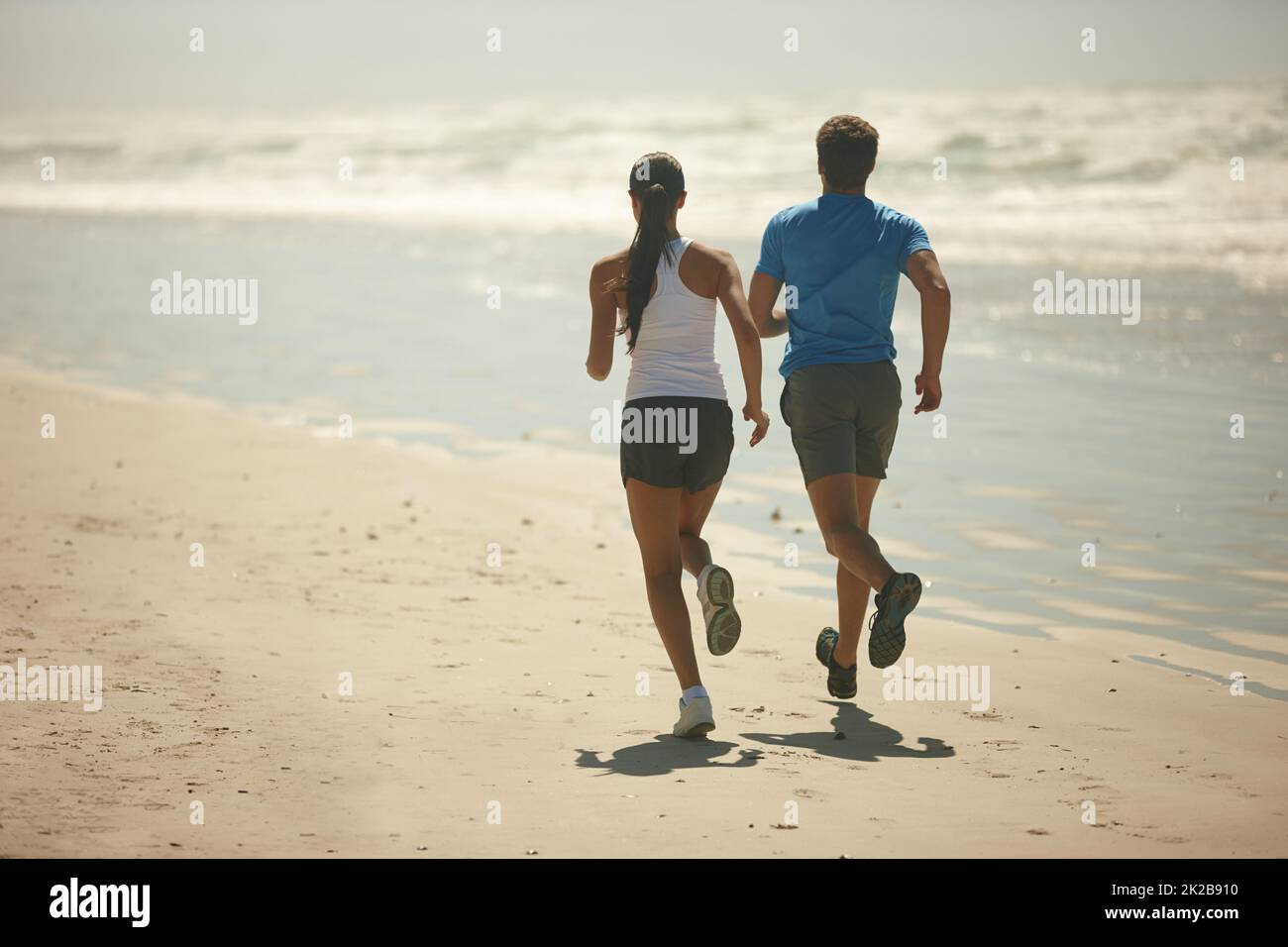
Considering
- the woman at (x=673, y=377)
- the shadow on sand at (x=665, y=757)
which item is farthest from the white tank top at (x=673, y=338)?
the shadow on sand at (x=665, y=757)

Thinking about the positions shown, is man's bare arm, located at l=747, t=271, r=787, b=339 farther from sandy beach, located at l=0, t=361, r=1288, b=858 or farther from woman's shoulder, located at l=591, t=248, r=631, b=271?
sandy beach, located at l=0, t=361, r=1288, b=858

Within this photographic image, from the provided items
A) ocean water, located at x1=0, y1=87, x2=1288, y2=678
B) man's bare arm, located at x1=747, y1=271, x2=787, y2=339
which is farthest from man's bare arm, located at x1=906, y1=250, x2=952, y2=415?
ocean water, located at x1=0, y1=87, x2=1288, y2=678

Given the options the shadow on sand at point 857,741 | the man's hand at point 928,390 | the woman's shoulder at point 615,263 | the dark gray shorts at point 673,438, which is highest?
the woman's shoulder at point 615,263

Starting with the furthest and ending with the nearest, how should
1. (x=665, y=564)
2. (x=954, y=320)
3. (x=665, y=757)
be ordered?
(x=954, y=320) < (x=665, y=564) < (x=665, y=757)

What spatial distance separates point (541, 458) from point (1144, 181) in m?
22.1

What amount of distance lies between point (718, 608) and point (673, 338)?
900 millimetres

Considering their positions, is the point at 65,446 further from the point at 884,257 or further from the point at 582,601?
the point at 884,257

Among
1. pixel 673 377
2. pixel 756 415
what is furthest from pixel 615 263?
pixel 756 415

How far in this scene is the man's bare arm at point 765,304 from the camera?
5.01 m

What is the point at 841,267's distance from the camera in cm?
496

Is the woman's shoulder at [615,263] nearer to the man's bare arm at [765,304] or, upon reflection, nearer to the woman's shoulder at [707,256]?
the woman's shoulder at [707,256]

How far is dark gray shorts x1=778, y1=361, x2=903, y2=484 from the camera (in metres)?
4.98

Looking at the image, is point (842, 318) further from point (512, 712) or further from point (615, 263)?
point (512, 712)

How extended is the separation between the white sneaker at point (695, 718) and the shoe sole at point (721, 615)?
0.58ft
